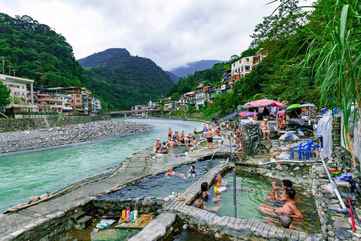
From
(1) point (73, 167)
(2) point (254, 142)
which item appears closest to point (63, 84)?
(1) point (73, 167)

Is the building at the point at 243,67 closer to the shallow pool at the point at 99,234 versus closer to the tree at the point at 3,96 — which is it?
the tree at the point at 3,96

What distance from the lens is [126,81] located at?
160875 mm

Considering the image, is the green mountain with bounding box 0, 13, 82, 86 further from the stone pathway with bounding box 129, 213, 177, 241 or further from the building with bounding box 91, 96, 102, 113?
the stone pathway with bounding box 129, 213, 177, 241

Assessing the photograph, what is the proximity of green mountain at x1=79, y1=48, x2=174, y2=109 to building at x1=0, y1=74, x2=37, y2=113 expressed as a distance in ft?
151

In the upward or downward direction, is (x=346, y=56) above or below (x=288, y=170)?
above

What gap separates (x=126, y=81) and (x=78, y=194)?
522 ft

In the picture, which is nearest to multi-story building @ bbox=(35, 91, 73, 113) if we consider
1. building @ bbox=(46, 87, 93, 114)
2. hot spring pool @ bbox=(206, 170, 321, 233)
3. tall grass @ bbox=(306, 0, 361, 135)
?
building @ bbox=(46, 87, 93, 114)

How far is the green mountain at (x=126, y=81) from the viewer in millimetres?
124713

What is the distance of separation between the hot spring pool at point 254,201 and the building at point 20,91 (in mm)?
54163

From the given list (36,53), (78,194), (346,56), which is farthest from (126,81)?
(346,56)

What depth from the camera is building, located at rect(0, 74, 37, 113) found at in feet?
174

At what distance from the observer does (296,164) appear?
29.8 ft

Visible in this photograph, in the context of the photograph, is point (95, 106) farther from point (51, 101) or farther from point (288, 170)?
point (288, 170)

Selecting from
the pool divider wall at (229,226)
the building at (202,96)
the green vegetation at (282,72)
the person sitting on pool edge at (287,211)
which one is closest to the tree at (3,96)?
the green vegetation at (282,72)
